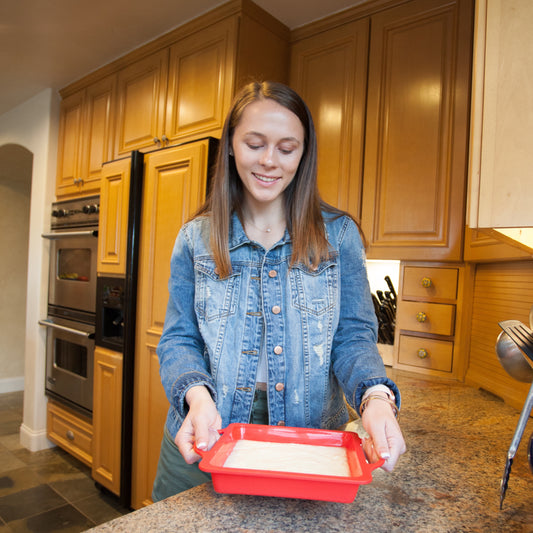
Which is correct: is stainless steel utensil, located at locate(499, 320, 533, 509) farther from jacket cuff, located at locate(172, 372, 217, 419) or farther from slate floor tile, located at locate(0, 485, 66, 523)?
slate floor tile, located at locate(0, 485, 66, 523)

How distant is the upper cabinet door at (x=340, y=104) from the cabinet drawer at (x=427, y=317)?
1.41 feet

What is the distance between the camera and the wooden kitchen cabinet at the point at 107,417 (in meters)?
2.21

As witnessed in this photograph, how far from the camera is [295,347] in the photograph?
89 cm

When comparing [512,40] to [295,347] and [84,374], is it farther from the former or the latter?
[84,374]

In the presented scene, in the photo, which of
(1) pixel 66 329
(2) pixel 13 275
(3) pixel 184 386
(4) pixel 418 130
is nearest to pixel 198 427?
(3) pixel 184 386

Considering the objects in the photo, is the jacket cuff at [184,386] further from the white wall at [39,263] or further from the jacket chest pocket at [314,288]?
the white wall at [39,263]

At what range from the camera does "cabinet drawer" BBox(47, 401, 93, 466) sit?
266cm

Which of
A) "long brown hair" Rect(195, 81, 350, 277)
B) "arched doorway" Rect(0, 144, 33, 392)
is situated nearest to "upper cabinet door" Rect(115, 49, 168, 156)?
"long brown hair" Rect(195, 81, 350, 277)

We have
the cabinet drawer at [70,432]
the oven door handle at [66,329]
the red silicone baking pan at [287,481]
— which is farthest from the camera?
→ the cabinet drawer at [70,432]

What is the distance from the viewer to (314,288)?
91 cm

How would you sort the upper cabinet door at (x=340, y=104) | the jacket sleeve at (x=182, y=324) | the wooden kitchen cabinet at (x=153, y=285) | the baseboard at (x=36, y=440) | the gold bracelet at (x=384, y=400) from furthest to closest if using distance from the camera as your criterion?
the baseboard at (x=36, y=440), the wooden kitchen cabinet at (x=153, y=285), the upper cabinet door at (x=340, y=104), the jacket sleeve at (x=182, y=324), the gold bracelet at (x=384, y=400)

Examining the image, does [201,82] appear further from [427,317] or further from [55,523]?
[55,523]

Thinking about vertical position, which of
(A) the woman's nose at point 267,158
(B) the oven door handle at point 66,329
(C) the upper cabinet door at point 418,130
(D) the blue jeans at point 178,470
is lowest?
(B) the oven door handle at point 66,329

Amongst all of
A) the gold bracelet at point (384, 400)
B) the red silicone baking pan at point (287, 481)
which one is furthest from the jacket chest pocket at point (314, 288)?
the red silicone baking pan at point (287, 481)
